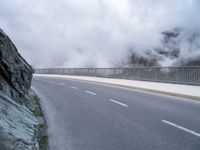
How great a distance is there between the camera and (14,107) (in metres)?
5.56

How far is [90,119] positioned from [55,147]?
3061 mm

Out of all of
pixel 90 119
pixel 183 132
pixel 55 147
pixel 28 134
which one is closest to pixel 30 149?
pixel 28 134

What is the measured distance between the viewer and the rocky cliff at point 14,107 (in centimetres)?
396

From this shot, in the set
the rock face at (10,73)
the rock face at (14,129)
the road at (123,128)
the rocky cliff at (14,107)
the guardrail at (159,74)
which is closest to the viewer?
the rock face at (14,129)

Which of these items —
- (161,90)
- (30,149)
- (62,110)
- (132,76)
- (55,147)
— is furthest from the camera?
(132,76)

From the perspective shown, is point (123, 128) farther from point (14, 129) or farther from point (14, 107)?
point (14, 129)

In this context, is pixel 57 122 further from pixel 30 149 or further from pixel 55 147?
pixel 30 149

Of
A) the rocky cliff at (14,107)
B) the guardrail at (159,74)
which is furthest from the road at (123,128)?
the guardrail at (159,74)

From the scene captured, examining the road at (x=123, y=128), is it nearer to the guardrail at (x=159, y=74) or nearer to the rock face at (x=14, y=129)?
the rock face at (x=14, y=129)

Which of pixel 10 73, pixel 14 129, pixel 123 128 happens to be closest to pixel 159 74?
pixel 123 128

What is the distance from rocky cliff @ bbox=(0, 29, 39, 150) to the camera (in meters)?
3.96

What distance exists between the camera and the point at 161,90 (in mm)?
18844

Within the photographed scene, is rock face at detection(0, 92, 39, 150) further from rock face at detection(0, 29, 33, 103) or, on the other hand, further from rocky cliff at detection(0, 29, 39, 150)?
rock face at detection(0, 29, 33, 103)

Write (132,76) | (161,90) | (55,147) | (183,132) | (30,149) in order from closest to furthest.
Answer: (30,149), (55,147), (183,132), (161,90), (132,76)
